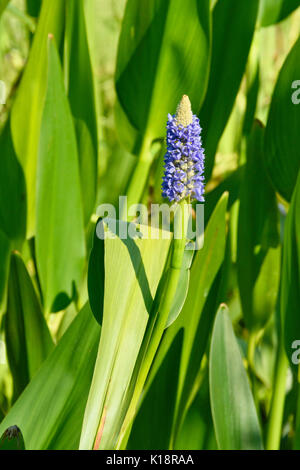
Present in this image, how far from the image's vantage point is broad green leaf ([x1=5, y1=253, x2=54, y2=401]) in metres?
0.72

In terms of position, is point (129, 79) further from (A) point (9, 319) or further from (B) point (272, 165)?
(A) point (9, 319)

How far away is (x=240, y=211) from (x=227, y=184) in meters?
0.08

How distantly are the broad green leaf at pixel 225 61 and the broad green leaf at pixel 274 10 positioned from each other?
0.15 m

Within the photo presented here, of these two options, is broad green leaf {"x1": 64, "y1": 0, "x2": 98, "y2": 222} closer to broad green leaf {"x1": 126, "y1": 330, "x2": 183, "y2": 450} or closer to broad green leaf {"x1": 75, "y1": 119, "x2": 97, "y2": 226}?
broad green leaf {"x1": 75, "y1": 119, "x2": 97, "y2": 226}

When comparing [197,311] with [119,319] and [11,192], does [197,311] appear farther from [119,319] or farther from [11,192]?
[11,192]

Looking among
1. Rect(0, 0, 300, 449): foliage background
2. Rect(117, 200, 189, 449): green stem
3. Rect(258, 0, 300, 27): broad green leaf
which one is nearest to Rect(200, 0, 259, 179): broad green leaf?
Rect(0, 0, 300, 449): foliage background

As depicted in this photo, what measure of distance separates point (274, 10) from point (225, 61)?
20cm

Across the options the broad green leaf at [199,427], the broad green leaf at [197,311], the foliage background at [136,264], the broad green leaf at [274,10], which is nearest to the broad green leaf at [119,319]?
the foliage background at [136,264]

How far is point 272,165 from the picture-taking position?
32.5 inches

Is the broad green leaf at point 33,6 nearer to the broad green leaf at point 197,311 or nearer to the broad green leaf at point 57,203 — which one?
the broad green leaf at point 57,203

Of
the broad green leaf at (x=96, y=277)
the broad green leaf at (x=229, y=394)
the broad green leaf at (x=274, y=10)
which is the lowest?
the broad green leaf at (x=229, y=394)

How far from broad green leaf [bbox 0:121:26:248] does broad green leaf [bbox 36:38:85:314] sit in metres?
0.09

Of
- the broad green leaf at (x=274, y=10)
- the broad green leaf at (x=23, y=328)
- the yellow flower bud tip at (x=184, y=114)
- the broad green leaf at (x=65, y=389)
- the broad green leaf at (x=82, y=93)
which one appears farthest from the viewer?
the broad green leaf at (x=274, y=10)

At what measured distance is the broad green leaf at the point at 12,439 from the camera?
20.0 inches
